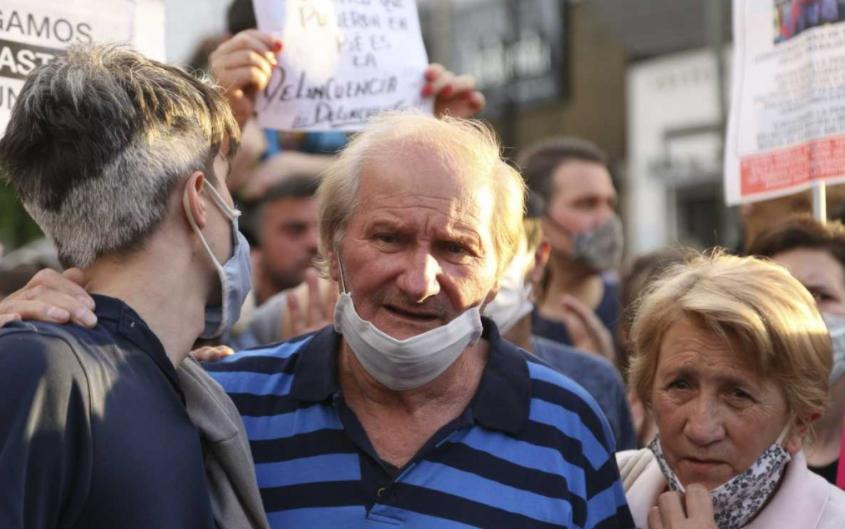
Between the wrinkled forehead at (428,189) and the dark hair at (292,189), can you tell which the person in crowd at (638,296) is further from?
the dark hair at (292,189)

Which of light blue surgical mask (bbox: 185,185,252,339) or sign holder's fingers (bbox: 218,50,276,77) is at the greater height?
sign holder's fingers (bbox: 218,50,276,77)

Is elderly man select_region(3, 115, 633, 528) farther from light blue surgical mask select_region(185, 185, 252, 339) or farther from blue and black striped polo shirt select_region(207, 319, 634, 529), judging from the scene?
light blue surgical mask select_region(185, 185, 252, 339)

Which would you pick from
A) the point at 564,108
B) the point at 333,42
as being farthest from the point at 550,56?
the point at 333,42

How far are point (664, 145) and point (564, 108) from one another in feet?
7.42

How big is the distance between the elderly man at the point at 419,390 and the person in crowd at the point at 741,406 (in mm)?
205

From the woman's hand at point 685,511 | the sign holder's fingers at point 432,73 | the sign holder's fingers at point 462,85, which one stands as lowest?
the woman's hand at point 685,511

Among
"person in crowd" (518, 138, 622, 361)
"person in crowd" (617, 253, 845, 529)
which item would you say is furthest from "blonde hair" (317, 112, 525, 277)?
"person in crowd" (518, 138, 622, 361)

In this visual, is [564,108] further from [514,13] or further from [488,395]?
[488,395]

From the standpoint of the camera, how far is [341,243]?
9.59 feet

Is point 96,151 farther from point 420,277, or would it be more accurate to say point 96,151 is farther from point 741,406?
point 741,406

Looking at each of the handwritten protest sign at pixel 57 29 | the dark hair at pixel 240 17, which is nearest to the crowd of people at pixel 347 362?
the handwritten protest sign at pixel 57 29

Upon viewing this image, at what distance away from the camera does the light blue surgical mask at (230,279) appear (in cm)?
251

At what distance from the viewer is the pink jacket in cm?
292

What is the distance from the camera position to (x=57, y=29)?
326cm
